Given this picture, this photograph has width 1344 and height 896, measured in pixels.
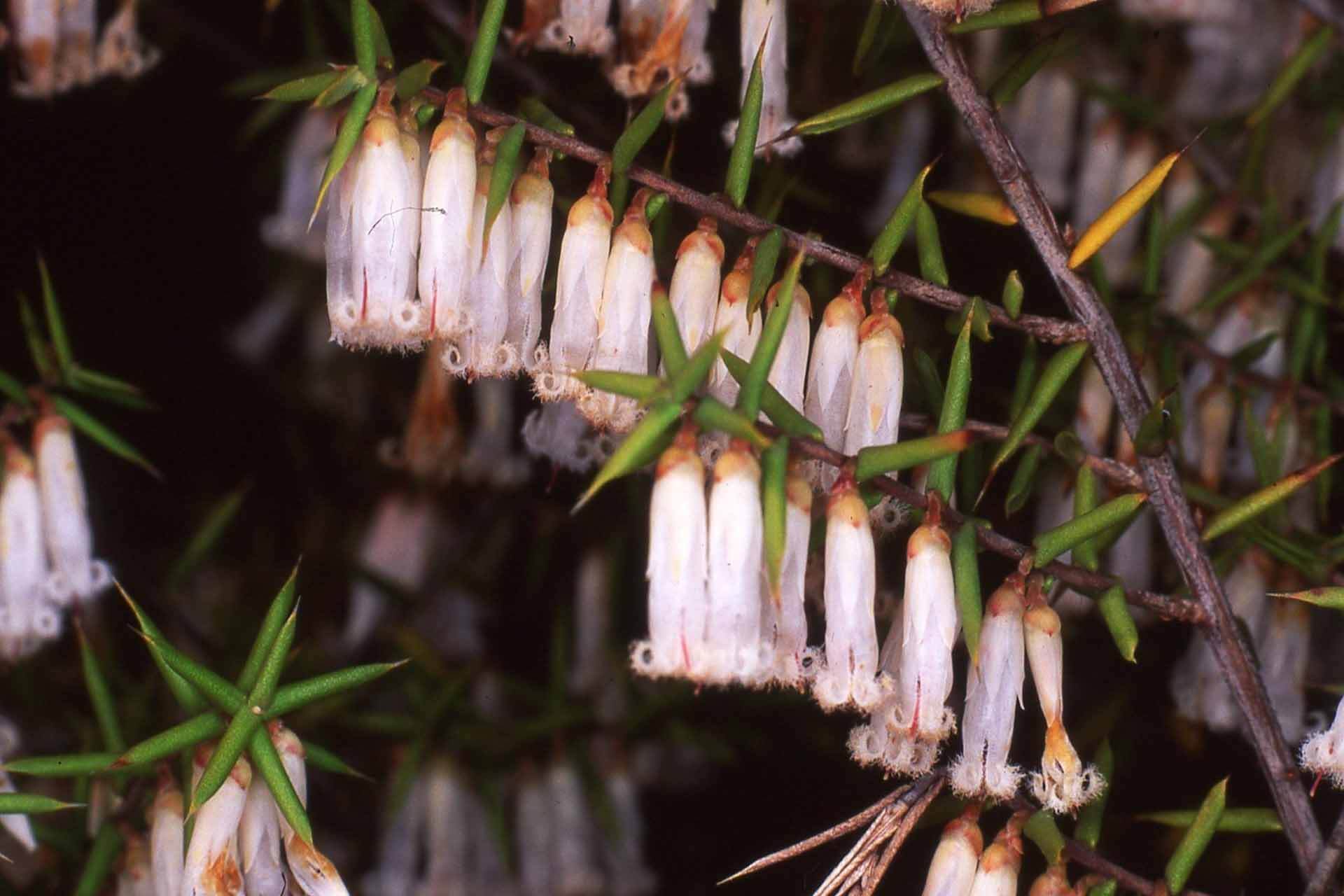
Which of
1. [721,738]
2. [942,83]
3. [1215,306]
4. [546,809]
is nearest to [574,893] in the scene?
[546,809]

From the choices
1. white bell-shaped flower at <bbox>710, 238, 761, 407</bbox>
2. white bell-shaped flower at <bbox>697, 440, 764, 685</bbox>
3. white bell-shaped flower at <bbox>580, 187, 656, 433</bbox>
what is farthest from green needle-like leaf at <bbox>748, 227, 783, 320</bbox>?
white bell-shaped flower at <bbox>697, 440, 764, 685</bbox>

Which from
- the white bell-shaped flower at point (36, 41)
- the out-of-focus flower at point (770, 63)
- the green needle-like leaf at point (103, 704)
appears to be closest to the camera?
the green needle-like leaf at point (103, 704)

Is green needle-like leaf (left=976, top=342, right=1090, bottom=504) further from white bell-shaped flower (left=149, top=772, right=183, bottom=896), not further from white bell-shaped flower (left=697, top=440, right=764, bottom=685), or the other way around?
white bell-shaped flower (left=149, top=772, right=183, bottom=896)

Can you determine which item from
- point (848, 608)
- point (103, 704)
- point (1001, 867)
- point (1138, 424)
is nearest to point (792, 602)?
point (848, 608)

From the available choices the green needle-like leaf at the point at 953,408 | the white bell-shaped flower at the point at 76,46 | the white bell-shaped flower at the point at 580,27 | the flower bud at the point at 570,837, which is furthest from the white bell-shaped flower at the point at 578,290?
the white bell-shaped flower at the point at 76,46

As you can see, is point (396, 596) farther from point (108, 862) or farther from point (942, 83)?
point (942, 83)

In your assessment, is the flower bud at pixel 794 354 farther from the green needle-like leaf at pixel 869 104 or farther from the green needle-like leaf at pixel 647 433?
the green needle-like leaf at pixel 647 433

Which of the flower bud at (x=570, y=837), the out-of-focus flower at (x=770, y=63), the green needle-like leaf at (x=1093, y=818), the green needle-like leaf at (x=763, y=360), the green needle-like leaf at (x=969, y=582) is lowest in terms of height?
the flower bud at (x=570, y=837)
